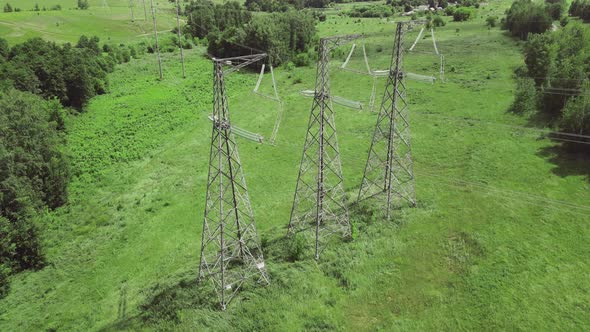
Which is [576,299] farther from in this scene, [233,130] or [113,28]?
[113,28]

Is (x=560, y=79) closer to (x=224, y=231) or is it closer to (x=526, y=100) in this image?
(x=526, y=100)

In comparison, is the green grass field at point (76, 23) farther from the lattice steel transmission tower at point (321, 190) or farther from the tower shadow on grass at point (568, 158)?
the tower shadow on grass at point (568, 158)

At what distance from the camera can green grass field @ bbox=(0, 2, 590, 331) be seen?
30.3 m

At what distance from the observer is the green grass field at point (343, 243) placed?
99.4 ft

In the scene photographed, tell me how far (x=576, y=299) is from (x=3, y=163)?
6044 centimetres

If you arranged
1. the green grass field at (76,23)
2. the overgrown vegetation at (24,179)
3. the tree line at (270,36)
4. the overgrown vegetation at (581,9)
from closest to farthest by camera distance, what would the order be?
the overgrown vegetation at (24,179) < the tree line at (270,36) < the green grass field at (76,23) < the overgrown vegetation at (581,9)

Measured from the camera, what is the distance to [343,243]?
1469 inches

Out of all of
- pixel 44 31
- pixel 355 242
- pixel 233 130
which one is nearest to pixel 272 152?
pixel 355 242

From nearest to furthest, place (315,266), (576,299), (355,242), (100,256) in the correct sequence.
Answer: (576,299) < (315,266) < (355,242) < (100,256)

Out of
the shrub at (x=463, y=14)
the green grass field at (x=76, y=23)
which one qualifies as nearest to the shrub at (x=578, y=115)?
the shrub at (x=463, y=14)

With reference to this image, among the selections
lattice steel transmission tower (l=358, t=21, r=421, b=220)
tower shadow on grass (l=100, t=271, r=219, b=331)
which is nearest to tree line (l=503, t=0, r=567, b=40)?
lattice steel transmission tower (l=358, t=21, r=421, b=220)

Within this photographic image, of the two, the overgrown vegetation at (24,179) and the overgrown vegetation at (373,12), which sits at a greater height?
the overgrown vegetation at (373,12)

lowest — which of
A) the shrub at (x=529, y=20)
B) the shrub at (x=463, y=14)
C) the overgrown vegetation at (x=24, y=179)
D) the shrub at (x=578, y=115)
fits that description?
the overgrown vegetation at (x=24, y=179)

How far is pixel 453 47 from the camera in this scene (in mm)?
110188
